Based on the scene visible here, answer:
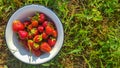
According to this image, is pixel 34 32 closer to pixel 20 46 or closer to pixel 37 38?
pixel 37 38

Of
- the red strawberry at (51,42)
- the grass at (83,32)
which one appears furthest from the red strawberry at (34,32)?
the grass at (83,32)

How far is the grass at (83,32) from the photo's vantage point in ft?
6.27

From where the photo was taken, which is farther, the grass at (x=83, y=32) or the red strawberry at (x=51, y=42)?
the grass at (x=83, y=32)

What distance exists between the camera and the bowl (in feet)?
5.85

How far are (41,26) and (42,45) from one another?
0.13m

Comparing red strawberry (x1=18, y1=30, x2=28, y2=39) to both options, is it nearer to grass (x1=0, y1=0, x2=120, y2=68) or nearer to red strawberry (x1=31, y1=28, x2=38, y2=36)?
red strawberry (x1=31, y1=28, x2=38, y2=36)

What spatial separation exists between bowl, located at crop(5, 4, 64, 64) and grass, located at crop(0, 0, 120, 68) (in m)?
0.10

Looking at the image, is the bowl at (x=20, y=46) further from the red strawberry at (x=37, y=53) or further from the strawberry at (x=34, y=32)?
the strawberry at (x=34, y=32)

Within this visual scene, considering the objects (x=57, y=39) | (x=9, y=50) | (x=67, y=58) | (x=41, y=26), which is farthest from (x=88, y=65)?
(x=9, y=50)

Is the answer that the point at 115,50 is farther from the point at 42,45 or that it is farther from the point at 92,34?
the point at 42,45

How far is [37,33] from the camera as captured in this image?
5.90 ft

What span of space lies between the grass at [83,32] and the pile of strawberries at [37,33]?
0.14 meters

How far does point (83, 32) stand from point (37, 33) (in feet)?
1.06

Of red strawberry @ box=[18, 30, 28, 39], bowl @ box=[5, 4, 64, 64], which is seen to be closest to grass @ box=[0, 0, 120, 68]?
bowl @ box=[5, 4, 64, 64]
